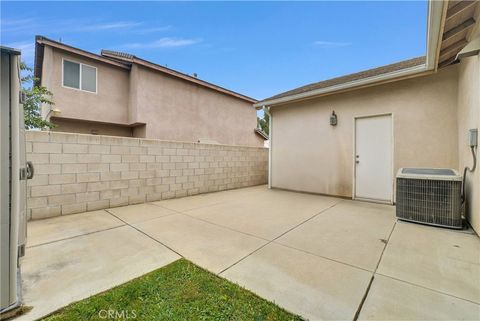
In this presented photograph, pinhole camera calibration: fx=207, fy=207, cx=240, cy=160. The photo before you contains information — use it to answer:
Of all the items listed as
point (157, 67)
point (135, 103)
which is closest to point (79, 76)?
point (135, 103)

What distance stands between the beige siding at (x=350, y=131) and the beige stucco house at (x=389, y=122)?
0.02 m

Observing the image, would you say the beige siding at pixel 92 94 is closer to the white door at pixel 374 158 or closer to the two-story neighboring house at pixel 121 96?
the two-story neighboring house at pixel 121 96

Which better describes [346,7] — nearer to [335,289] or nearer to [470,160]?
[470,160]

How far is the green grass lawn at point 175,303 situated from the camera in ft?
5.06

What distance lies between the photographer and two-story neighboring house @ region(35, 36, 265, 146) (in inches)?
336

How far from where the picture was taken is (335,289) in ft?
6.17

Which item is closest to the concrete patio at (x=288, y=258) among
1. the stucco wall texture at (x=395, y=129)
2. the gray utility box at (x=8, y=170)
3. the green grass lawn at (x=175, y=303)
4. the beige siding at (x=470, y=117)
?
the green grass lawn at (x=175, y=303)

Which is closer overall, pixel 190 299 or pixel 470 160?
pixel 190 299

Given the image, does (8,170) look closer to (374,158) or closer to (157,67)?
(374,158)

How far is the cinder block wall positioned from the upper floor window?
6.38m

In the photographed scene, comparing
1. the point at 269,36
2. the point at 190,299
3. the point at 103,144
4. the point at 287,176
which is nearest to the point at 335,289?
the point at 190,299

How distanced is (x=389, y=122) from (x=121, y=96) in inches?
430

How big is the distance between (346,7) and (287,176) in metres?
5.55

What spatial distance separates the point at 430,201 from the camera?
3619mm
